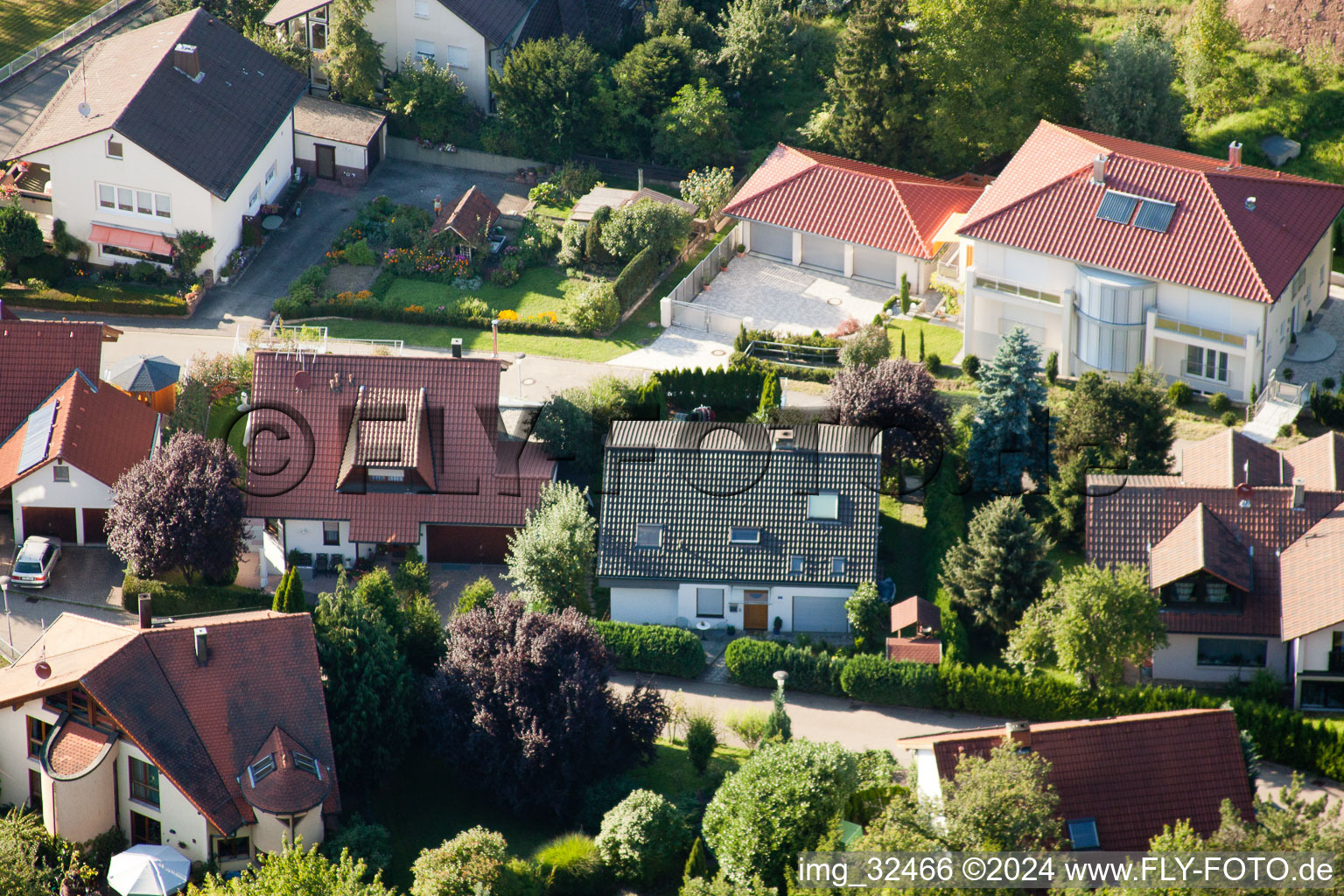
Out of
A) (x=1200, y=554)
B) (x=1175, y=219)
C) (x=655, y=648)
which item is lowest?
(x=655, y=648)

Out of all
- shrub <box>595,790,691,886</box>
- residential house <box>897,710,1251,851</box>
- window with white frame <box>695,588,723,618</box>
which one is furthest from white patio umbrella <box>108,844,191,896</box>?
residential house <box>897,710,1251,851</box>

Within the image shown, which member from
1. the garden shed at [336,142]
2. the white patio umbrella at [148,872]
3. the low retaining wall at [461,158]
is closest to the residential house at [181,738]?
the white patio umbrella at [148,872]

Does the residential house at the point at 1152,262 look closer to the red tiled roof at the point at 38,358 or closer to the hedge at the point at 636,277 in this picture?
the hedge at the point at 636,277

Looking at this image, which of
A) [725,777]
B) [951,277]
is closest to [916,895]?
[725,777]

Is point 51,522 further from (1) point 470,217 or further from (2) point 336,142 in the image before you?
(2) point 336,142

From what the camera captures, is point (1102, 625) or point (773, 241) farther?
point (773, 241)

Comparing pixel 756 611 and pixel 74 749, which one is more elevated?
pixel 756 611

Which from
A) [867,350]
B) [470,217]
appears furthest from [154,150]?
[867,350]

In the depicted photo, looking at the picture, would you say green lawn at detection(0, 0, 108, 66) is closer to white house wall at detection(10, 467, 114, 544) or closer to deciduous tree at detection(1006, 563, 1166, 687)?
white house wall at detection(10, 467, 114, 544)

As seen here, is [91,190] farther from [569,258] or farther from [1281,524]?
[1281,524]
